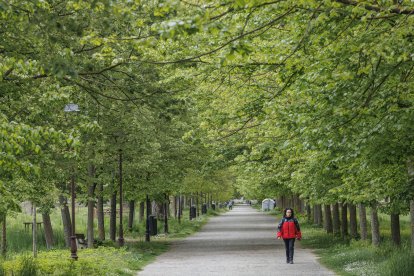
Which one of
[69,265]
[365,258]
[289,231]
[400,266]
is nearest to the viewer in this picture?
[400,266]

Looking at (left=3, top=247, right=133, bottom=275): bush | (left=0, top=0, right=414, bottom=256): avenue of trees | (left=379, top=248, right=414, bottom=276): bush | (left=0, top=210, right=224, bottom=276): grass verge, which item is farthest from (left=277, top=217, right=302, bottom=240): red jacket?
(left=379, top=248, right=414, bottom=276): bush

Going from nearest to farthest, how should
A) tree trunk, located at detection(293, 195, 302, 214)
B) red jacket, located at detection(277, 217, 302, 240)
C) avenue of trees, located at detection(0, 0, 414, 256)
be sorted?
avenue of trees, located at detection(0, 0, 414, 256) → red jacket, located at detection(277, 217, 302, 240) → tree trunk, located at detection(293, 195, 302, 214)

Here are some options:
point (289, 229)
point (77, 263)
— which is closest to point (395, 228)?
point (289, 229)

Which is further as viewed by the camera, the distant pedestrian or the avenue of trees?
the distant pedestrian

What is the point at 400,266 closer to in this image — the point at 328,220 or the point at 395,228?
the point at 395,228

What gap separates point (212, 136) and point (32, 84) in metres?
11.7

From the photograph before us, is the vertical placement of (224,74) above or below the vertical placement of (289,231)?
above

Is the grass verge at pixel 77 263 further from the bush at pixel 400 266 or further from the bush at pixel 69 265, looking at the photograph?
the bush at pixel 400 266

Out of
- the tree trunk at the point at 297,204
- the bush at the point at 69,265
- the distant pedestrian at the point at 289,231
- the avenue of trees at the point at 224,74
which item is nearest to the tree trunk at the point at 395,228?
the avenue of trees at the point at 224,74

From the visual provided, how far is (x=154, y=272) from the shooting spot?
18.7 m

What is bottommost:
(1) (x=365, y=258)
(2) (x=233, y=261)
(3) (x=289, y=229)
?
(2) (x=233, y=261)

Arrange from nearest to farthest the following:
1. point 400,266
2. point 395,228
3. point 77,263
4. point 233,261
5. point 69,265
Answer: point 400,266 → point 69,265 → point 77,263 → point 233,261 → point 395,228

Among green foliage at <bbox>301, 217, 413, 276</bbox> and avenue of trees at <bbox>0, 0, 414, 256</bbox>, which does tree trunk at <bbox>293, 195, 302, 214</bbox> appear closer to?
green foliage at <bbox>301, 217, 413, 276</bbox>

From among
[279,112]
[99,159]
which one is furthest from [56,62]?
[99,159]
